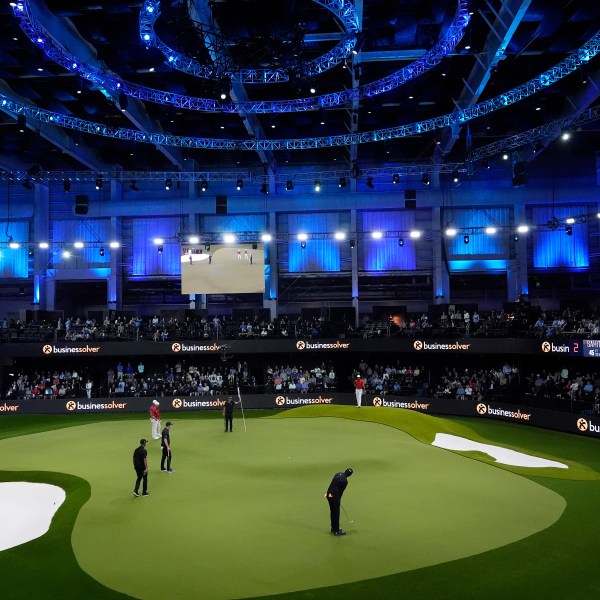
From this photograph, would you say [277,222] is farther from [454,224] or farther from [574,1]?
[574,1]

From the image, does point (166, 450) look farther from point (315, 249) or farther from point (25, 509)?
point (315, 249)

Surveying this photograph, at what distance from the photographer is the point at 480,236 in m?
45.5

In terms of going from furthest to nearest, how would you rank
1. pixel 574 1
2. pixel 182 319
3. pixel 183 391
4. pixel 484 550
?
pixel 182 319 < pixel 183 391 < pixel 574 1 < pixel 484 550

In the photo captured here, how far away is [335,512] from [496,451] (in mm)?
11794

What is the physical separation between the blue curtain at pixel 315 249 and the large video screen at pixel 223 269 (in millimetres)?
4793

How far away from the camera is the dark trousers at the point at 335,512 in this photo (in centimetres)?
1241

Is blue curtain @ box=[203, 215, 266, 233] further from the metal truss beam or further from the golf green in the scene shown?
the golf green

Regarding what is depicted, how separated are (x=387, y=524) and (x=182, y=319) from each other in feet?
107

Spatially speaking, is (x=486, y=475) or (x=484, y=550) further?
(x=486, y=475)

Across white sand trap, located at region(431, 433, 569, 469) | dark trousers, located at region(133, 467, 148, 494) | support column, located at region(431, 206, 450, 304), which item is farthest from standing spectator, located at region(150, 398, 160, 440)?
support column, located at region(431, 206, 450, 304)

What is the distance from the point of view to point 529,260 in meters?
45.0

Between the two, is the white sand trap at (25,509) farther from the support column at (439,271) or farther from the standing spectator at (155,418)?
the support column at (439,271)

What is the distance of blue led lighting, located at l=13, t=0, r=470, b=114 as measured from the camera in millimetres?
22703

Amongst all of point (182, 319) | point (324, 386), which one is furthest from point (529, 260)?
point (182, 319)
